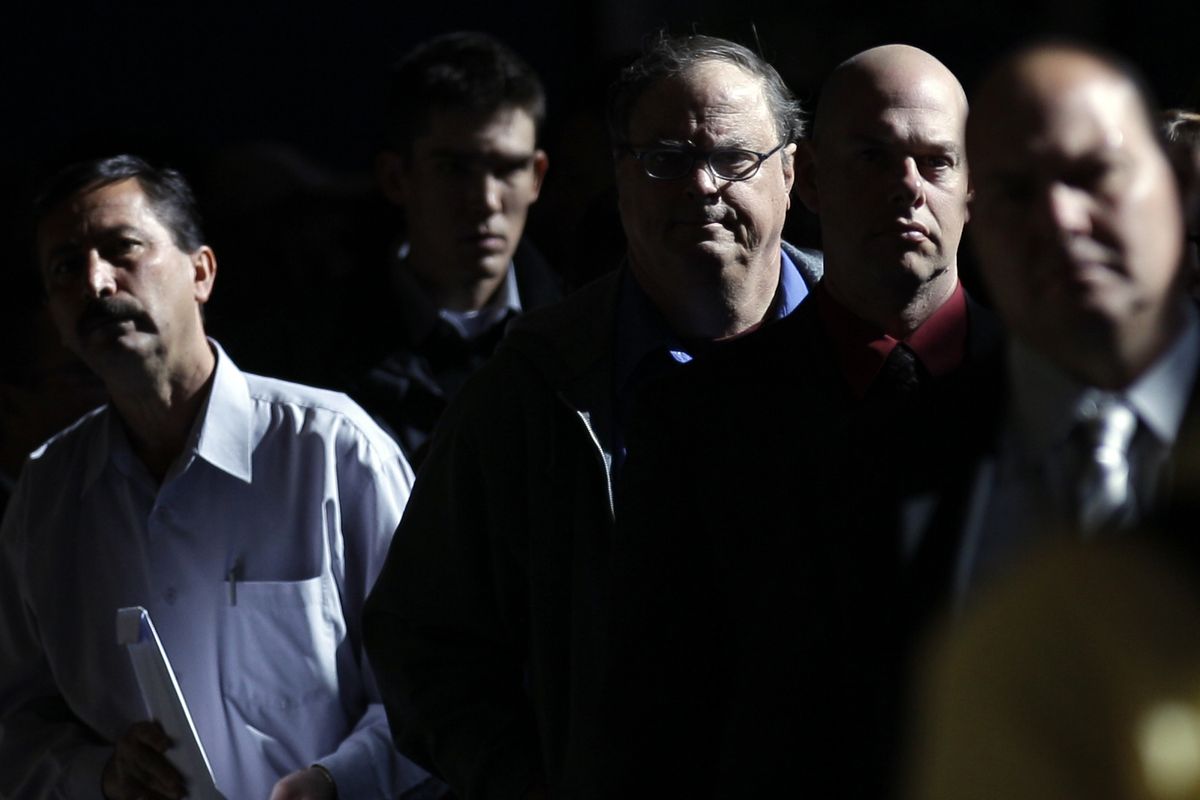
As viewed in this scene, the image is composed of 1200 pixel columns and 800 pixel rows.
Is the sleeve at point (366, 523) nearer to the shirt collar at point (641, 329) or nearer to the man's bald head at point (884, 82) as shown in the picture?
the shirt collar at point (641, 329)

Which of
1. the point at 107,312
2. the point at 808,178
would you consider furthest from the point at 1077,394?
the point at 107,312

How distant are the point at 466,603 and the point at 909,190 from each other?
33.0 inches

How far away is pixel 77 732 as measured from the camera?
3066 mm

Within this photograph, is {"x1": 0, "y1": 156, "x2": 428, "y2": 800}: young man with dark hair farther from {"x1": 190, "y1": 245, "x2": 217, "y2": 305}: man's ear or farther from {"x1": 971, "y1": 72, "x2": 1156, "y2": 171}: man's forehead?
{"x1": 971, "y1": 72, "x2": 1156, "y2": 171}: man's forehead

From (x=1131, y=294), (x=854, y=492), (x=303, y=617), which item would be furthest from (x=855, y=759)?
(x=303, y=617)

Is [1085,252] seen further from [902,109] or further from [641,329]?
[641,329]

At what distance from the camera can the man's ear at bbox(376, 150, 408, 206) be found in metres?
4.11

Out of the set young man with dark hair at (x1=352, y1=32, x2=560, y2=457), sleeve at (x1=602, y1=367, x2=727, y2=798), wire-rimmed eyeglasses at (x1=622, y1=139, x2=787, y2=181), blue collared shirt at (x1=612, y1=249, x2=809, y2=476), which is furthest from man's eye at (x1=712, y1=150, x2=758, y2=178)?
young man with dark hair at (x1=352, y1=32, x2=560, y2=457)

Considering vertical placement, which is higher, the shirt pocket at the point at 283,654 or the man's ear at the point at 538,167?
the man's ear at the point at 538,167

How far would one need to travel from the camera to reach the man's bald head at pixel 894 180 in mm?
2232

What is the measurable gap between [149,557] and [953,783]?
1.87 meters

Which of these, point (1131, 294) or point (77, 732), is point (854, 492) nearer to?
point (1131, 294)

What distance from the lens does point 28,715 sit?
310 centimetres

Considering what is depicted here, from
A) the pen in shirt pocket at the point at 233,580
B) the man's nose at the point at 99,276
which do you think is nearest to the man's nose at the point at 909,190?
the pen in shirt pocket at the point at 233,580
